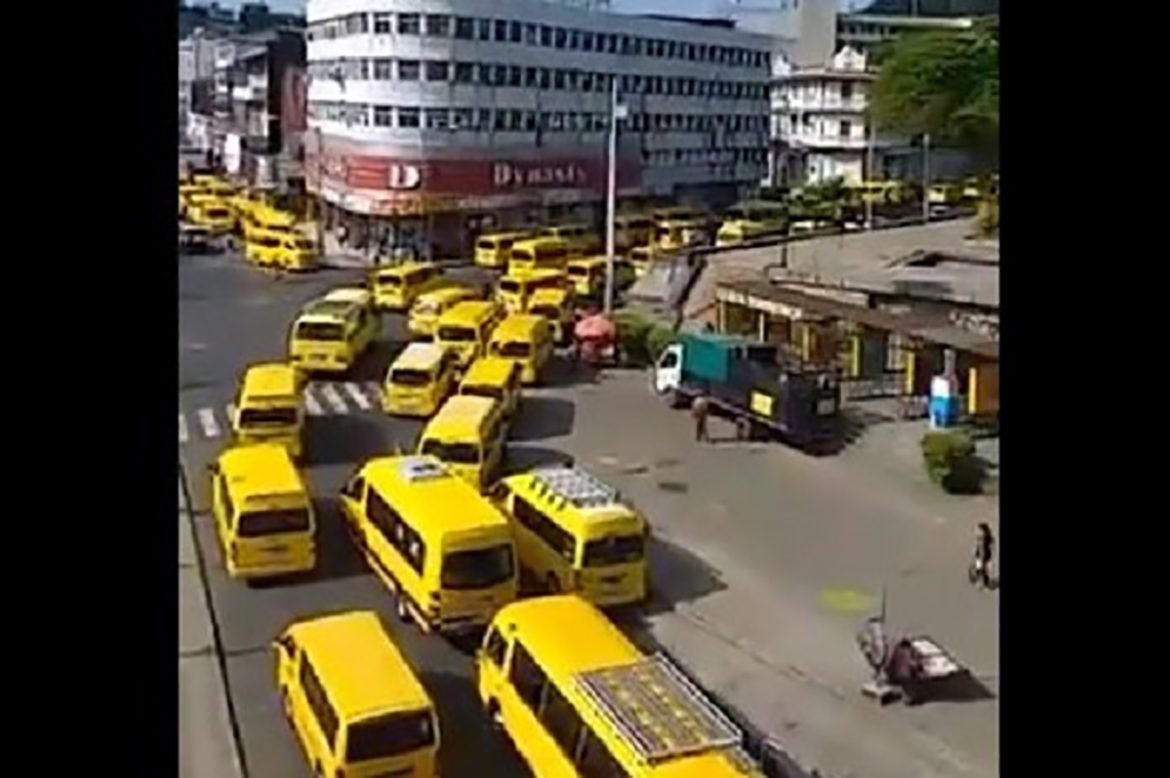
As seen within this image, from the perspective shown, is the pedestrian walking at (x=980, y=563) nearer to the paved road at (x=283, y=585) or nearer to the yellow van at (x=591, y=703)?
the yellow van at (x=591, y=703)

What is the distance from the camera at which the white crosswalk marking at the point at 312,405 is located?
332 centimetres

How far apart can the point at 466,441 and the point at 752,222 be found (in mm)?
2860

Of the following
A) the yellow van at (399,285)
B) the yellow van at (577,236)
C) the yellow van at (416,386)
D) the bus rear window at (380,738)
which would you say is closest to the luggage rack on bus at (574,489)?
the bus rear window at (380,738)

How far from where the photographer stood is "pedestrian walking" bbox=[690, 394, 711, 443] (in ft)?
11.1

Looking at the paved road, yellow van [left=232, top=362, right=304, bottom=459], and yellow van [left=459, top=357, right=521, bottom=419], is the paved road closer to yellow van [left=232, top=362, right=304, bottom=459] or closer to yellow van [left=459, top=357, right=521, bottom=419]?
yellow van [left=232, top=362, right=304, bottom=459]

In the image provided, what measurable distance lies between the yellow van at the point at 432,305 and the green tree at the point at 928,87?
141 cm

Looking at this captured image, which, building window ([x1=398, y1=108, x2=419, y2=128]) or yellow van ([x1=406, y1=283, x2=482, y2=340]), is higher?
building window ([x1=398, y1=108, x2=419, y2=128])

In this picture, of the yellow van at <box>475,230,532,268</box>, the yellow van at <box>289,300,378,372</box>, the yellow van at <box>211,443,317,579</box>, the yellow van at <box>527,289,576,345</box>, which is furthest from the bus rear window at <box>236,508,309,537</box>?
the yellow van at <box>475,230,532,268</box>

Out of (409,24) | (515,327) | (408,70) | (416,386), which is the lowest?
(416,386)

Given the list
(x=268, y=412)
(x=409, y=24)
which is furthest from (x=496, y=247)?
(x=268, y=412)

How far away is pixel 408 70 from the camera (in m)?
3.53

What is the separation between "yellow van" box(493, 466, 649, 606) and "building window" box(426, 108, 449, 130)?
1.66 metres

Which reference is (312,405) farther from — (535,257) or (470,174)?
(535,257)
